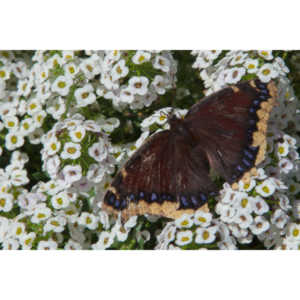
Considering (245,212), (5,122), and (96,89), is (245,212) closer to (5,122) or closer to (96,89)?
(96,89)

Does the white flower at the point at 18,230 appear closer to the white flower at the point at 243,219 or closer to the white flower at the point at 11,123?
the white flower at the point at 11,123

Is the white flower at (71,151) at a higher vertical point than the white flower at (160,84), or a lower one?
lower

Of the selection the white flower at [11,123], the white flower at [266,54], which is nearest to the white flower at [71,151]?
the white flower at [11,123]

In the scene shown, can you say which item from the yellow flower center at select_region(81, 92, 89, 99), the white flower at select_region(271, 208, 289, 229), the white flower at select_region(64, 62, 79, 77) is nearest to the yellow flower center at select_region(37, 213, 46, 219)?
the yellow flower center at select_region(81, 92, 89, 99)

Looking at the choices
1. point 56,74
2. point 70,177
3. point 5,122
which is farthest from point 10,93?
point 70,177

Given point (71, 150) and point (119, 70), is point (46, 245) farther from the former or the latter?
point (119, 70)
